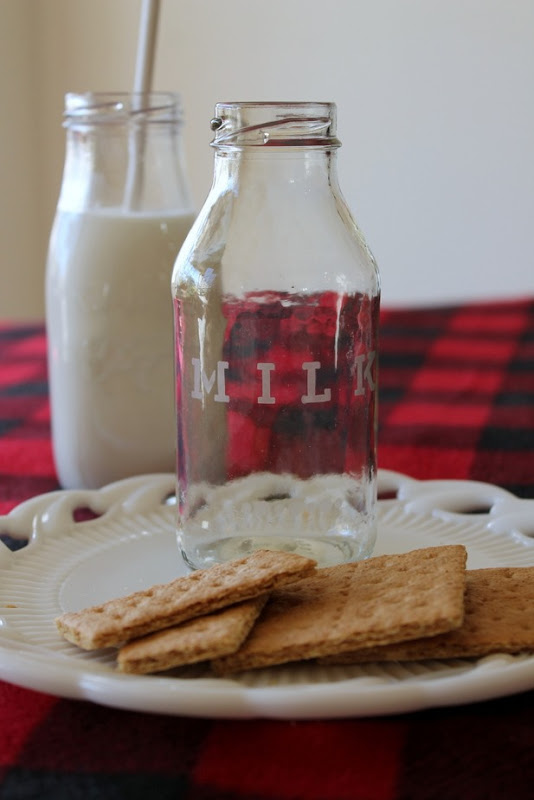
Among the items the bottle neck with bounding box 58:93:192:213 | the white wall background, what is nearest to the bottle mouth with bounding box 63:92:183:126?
the bottle neck with bounding box 58:93:192:213

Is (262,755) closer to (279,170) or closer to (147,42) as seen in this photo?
(279,170)

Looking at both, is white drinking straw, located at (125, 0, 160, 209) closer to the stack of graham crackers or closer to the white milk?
the white milk

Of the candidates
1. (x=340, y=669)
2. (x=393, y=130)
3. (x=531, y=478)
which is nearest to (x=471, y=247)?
(x=393, y=130)

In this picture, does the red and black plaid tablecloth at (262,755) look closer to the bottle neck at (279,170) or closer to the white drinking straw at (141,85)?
the bottle neck at (279,170)

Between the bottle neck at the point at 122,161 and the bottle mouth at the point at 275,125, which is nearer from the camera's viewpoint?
the bottle mouth at the point at 275,125

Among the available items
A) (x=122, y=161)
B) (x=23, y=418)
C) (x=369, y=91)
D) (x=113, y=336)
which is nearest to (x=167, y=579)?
(x=113, y=336)

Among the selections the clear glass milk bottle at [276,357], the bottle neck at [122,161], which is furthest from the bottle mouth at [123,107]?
the clear glass milk bottle at [276,357]
